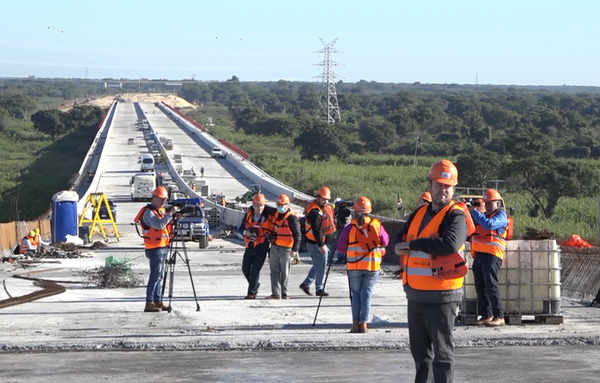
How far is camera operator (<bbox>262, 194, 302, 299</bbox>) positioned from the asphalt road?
5014 millimetres

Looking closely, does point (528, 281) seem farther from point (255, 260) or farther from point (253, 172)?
point (253, 172)

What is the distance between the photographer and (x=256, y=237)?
53.6 ft

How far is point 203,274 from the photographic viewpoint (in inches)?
887

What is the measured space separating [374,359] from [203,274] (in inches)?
474

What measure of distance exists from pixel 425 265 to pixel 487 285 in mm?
5162

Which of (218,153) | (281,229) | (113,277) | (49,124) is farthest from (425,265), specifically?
(49,124)

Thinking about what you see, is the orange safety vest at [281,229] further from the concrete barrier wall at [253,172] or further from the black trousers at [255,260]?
the concrete barrier wall at [253,172]

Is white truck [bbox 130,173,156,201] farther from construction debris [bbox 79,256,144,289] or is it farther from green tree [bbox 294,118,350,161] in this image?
green tree [bbox 294,118,350,161]

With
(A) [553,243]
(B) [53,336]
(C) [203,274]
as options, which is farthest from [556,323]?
(C) [203,274]

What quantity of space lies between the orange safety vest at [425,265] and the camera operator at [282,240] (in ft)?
26.1

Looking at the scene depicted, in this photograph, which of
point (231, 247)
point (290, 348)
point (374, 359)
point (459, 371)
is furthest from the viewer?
point (231, 247)

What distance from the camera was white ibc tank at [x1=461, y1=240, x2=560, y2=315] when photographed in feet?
44.2

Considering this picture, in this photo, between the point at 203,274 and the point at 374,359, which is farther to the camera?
the point at 203,274

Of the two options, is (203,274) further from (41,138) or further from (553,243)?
(41,138)
